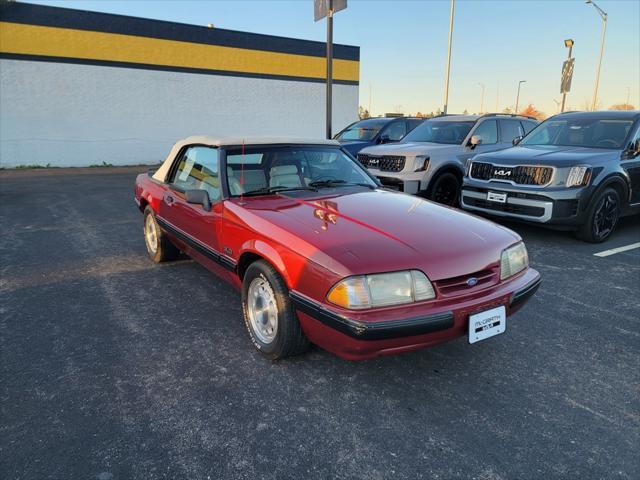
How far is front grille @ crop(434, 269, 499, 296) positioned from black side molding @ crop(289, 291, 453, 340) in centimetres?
15

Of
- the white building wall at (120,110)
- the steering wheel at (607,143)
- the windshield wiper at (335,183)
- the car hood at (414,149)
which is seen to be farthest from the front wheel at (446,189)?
the white building wall at (120,110)

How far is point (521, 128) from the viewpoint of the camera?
341 inches

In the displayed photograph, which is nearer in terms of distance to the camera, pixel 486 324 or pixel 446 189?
pixel 486 324

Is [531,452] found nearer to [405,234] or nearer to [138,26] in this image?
[405,234]

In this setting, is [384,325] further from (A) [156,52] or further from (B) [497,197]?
(A) [156,52]

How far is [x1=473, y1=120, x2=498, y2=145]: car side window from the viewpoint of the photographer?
26.4ft

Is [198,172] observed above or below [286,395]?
above

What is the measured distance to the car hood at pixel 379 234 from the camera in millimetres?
2389

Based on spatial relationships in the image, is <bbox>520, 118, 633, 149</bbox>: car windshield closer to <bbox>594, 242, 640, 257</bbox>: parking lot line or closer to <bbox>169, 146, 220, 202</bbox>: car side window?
<bbox>594, 242, 640, 257</bbox>: parking lot line

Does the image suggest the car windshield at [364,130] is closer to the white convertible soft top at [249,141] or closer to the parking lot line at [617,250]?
the parking lot line at [617,250]

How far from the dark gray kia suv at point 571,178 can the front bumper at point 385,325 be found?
3.62 meters

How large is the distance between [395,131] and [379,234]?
871 cm

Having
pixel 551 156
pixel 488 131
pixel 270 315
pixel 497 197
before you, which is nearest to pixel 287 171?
pixel 270 315

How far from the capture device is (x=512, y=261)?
9.36ft
